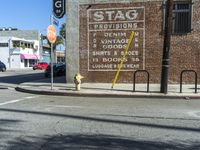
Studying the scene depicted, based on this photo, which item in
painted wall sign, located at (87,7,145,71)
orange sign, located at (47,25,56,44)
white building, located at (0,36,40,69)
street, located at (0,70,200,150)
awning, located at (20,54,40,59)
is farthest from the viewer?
awning, located at (20,54,40,59)

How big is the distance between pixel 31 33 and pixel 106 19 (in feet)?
217

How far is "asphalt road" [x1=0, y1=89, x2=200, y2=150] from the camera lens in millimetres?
6465

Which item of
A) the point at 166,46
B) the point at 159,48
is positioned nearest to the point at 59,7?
the point at 159,48

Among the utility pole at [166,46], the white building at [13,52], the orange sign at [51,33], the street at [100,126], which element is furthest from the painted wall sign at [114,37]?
the white building at [13,52]

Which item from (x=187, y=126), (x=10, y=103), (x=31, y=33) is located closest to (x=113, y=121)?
(x=187, y=126)

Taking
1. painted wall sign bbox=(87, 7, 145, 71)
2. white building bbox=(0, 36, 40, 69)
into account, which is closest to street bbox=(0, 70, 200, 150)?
painted wall sign bbox=(87, 7, 145, 71)

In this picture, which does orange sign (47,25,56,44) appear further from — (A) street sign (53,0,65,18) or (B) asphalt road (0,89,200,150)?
(B) asphalt road (0,89,200,150)

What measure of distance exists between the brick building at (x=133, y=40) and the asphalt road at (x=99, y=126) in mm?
6350

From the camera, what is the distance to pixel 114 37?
61.0 feet

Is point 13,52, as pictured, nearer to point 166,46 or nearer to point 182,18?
point 182,18

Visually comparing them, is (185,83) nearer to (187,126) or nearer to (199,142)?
(187,126)

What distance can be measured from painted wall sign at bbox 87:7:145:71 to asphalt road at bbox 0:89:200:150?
6.76m

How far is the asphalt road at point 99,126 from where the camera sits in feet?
21.2

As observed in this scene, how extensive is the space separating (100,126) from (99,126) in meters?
0.02
